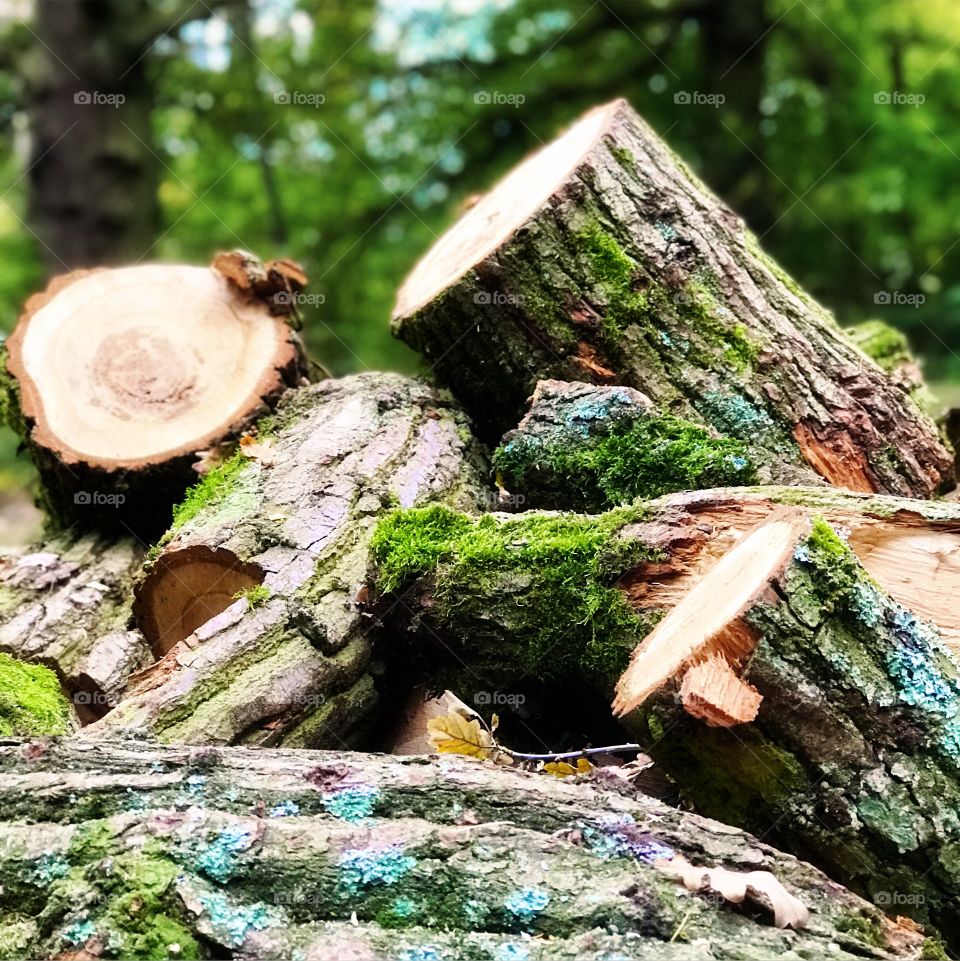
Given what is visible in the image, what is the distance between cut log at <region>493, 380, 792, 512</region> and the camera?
130 inches

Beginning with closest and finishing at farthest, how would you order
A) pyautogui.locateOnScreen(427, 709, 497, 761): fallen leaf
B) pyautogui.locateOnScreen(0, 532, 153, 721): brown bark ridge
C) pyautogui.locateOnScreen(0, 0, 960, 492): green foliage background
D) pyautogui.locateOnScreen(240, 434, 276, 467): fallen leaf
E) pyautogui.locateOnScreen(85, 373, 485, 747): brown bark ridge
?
pyautogui.locateOnScreen(427, 709, 497, 761): fallen leaf
pyautogui.locateOnScreen(85, 373, 485, 747): brown bark ridge
pyautogui.locateOnScreen(0, 532, 153, 721): brown bark ridge
pyautogui.locateOnScreen(240, 434, 276, 467): fallen leaf
pyautogui.locateOnScreen(0, 0, 960, 492): green foliage background

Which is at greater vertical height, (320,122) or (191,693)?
(320,122)

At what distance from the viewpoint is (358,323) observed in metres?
12.0

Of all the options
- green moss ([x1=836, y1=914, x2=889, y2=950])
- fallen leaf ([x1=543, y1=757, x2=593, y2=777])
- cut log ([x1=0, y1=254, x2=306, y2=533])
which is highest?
green moss ([x1=836, y1=914, x2=889, y2=950])

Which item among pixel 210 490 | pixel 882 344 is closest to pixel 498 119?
pixel 882 344

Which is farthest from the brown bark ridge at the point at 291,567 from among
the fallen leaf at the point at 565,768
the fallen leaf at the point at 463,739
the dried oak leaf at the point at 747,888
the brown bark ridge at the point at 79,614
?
the dried oak leaf at the point at 747,888

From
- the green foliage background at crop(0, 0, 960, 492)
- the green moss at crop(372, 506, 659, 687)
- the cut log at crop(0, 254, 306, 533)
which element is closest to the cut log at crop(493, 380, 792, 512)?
the green moss at crop(372, 506, 659, 687)

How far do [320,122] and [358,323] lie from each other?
2283 mm

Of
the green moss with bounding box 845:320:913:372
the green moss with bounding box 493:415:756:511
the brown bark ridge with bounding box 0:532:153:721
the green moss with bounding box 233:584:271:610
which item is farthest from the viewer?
the green moss with bounding box 845:320:913:372

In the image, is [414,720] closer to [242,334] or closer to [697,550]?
[697,550]

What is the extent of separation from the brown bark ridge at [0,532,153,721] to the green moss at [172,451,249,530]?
0.40 metres

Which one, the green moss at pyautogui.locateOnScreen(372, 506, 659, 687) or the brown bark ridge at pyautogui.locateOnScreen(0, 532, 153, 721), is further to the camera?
the brown bark ridge at pyautogui.locateOnScreen(0, 532, 153, 721)

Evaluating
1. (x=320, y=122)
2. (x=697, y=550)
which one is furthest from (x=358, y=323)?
(x=697, y=550)

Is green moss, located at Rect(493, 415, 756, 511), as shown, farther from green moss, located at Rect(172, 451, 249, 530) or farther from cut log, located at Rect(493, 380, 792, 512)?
green moss, located at Rect(172, 451, 249, 530)
